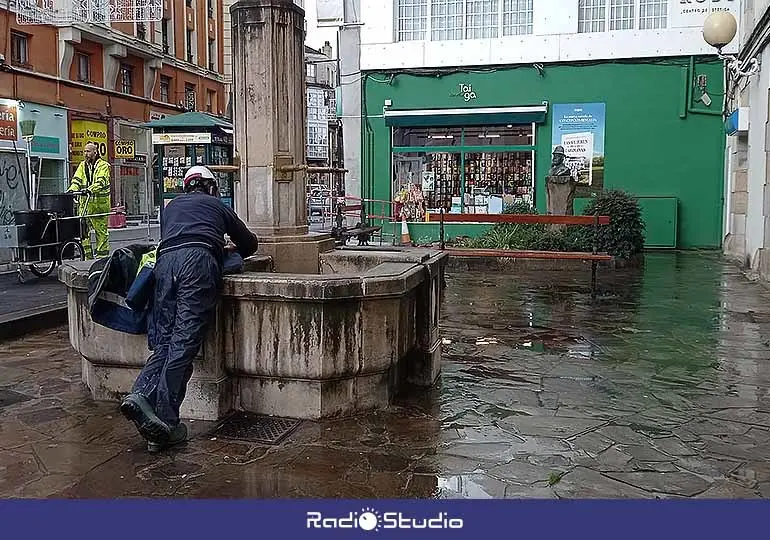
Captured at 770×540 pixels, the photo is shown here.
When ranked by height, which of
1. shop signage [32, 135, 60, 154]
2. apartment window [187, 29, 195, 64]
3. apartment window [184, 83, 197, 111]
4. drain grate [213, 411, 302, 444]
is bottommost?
drain grate [213, 411, 302, 444]

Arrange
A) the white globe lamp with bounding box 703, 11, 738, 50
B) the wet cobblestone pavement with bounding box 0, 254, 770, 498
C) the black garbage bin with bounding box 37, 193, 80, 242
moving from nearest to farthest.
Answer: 1. the wet cobblestone pavement with bounding box 0, 254, 770, 498
2. the black garbage bin with bounding box 37, 193, 80, 242
3. the white globe lamp with bounding box 703, 11, 738, 50

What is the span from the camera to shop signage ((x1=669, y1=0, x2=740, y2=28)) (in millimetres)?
18781

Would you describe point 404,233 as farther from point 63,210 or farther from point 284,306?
point 284,306

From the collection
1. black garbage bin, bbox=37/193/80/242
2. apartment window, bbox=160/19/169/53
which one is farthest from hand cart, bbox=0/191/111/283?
apartment window, bbox=160/19/169/53

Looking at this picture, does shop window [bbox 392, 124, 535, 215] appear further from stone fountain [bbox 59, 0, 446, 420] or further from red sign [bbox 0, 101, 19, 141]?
stone fountain [bbox 59, 0, 446, 420]

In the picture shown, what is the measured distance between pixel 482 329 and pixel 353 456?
442 cm

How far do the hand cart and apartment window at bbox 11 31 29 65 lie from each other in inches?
660

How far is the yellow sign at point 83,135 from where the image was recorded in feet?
99.6

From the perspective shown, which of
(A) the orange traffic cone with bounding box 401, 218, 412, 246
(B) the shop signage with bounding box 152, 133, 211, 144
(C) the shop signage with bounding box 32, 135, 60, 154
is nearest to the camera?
(A) the orange traffic cone with bounding box 401, 218, 412, 246

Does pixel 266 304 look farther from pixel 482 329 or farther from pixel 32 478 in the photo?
pixel 482 329

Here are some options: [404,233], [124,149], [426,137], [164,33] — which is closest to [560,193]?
[404,233]

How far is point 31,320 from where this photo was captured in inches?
351

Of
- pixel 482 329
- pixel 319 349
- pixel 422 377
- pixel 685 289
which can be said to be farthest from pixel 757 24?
pixel 319 349

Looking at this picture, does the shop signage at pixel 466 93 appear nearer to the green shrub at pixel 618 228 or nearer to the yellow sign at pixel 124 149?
the green shrub at pixel 618 228
